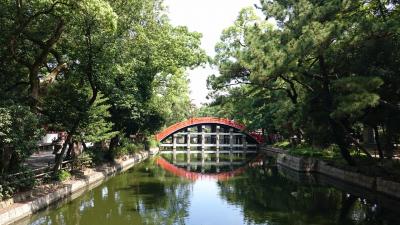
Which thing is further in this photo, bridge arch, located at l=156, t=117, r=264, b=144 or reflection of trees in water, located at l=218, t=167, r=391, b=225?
bridge arch, located at l=156, t=117, r=264, b=144

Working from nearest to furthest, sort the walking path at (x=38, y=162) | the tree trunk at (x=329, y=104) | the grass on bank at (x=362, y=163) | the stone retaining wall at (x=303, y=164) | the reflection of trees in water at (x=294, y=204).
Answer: the reflection of trees in water at (x=294, y=204) → the grass on bank at (x=362, y=163) → the tree trunk at (x=329, y=104) → the walking path at (x=38, y=162) → the stone retaining wall at (x=303, y=164)

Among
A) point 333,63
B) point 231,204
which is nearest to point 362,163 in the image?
point 333,63

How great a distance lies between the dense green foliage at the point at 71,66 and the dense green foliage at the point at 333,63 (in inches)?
244

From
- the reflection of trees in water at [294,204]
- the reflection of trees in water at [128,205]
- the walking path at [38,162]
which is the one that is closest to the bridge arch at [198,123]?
the walking path at [38,162]

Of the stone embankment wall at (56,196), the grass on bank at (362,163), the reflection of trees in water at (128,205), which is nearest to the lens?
the stone embankment wall at (56,196)

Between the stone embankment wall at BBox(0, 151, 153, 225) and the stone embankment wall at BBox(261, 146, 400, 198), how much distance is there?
13204 mm

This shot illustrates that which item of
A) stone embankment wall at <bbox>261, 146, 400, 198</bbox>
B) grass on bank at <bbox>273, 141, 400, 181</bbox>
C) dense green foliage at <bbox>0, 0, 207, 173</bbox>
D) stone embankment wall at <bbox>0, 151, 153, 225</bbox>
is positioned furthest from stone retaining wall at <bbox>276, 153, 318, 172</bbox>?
stone embankment wall at <bbox>0, 151, 153, 225</bbox>

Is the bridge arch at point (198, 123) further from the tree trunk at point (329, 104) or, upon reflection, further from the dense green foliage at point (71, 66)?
the tree trunk at point (329, 104)

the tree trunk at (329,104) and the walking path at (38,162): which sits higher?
the tree trunk at (329,104)

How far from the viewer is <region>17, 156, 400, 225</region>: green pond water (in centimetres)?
1484

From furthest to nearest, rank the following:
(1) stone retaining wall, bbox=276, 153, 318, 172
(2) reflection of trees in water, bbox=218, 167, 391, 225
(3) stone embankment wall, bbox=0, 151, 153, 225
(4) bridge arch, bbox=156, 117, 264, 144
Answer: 1. (4) bridge arch, bbox=156, 117, 264, 144
2. (1) stone retaining wall, bbox=276, 153, 318, 172
3. (2) reflection of trees in water, bbox=218, 167, 391, 225
4. (3) stone embankment wall, bbox=0, 151, 153, 225

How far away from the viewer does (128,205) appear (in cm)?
1756

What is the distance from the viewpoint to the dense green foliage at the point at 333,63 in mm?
15055

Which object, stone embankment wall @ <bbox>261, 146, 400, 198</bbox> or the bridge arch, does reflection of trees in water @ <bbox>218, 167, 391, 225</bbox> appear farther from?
the bridge arch
